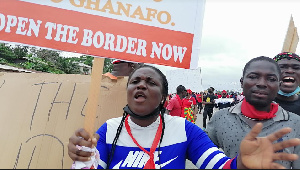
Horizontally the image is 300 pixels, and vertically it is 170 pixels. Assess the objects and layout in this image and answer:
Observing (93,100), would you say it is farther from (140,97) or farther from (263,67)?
(263,67)

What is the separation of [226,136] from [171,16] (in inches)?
36.4

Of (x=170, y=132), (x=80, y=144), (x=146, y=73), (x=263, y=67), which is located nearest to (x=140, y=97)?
(x=146, y=73)

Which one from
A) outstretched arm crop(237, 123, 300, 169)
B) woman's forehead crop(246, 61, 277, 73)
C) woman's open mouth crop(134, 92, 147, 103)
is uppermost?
woman's forehead crop(246, 61, 277, 73)

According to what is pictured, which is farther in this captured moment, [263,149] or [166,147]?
[166,147]

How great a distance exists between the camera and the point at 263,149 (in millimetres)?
973

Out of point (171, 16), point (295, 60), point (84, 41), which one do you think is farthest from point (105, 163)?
point (295, 60)

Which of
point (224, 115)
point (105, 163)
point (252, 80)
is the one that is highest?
point (252, 80)

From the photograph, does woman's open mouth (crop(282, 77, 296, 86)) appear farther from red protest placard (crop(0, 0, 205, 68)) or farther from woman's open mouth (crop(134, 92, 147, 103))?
woman's open mouth (crop(134, 92, 147, 103))

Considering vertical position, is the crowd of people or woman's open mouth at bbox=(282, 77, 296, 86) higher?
woman's open mouth at bbox=(282, 77, 296, 86)

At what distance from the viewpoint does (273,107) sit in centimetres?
173

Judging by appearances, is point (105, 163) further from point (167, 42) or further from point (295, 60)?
point (295, 60)

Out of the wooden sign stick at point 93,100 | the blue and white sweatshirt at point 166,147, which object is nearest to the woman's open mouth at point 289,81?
the blue and white sweatshirt at point 166,147

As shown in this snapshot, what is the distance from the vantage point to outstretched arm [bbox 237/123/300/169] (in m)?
0.94

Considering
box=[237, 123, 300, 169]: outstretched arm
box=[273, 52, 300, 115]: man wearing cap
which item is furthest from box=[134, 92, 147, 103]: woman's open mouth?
box=[273, 52, 300, 115]: man wearing cap
